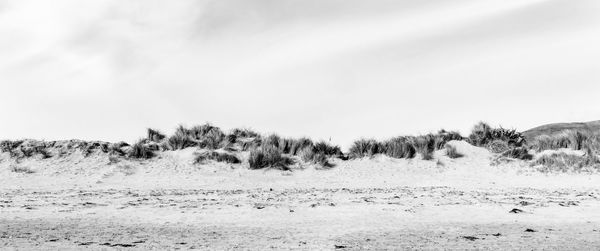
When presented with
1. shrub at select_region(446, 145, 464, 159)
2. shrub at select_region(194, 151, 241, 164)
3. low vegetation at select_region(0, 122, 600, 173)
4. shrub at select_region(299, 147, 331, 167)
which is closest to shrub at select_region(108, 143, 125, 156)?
low vegetation at select_region(0, 122, 600, 173)

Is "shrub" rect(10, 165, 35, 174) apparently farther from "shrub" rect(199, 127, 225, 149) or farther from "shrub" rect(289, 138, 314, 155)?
"shrub" rect(289, 138, 314, 155)

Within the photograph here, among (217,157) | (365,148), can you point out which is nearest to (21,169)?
(217,157)

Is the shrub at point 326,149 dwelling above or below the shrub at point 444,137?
below

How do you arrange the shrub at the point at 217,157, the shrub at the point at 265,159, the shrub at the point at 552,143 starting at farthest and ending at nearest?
1. the shrub at the point at 552,143
2. the shrub at the point at 217,157
3. the shrub at the point at 265,159

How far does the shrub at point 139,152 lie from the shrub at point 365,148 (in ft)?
18.4

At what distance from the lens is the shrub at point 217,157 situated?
15413 mm

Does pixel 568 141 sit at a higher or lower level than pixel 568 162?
→ higher

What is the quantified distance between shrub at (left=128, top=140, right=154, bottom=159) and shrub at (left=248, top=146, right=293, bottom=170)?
2.86m

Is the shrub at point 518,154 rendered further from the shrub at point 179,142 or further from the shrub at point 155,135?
the shrub at point 155,135

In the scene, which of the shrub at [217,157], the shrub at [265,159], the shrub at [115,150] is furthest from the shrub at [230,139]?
the shrub at [115,150]

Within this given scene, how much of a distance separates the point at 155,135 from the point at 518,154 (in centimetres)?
1029

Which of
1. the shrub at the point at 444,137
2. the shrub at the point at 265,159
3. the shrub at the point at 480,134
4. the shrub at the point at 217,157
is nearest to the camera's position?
the shrub at the point at 265,159

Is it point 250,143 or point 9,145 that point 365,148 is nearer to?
point 250,143

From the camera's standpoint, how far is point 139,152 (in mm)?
15680
